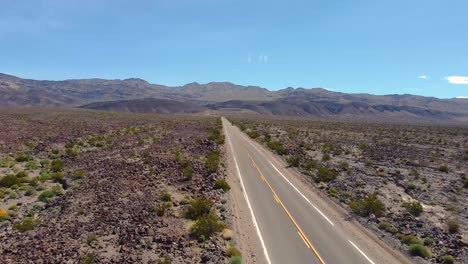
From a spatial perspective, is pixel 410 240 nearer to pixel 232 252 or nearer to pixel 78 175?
pixel 232 252

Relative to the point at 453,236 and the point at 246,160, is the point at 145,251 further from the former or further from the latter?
the point at 246,160

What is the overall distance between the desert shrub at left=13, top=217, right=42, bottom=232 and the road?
36.3ft

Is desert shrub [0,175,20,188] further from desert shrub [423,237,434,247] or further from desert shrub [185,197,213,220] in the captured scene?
desert shrub [423,237,434,247]

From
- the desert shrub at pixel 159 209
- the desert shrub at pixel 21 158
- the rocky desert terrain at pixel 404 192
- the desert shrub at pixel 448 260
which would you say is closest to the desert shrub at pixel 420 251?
the rocky desert terrain at pixel 404 192

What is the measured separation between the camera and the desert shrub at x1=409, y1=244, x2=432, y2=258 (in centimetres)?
1642

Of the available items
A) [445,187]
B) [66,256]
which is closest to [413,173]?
[445,187]

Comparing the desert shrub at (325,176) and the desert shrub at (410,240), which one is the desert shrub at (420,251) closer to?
the desert shrub at (410,240)

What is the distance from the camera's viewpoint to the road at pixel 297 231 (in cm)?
1545

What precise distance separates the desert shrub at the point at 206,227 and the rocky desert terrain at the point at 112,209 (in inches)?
1.9

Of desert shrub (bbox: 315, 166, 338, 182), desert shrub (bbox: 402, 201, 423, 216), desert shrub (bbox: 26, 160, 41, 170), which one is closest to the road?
desert shrub (bbox: 315, 166, 338, 182)

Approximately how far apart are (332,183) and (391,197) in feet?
16.0

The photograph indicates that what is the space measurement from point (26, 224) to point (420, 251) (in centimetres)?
1897

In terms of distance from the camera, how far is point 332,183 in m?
30.1

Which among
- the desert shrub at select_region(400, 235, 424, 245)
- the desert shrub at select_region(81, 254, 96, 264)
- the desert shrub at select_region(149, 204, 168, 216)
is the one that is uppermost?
the desert shrub at select_region(149, 204, 168, 216)
